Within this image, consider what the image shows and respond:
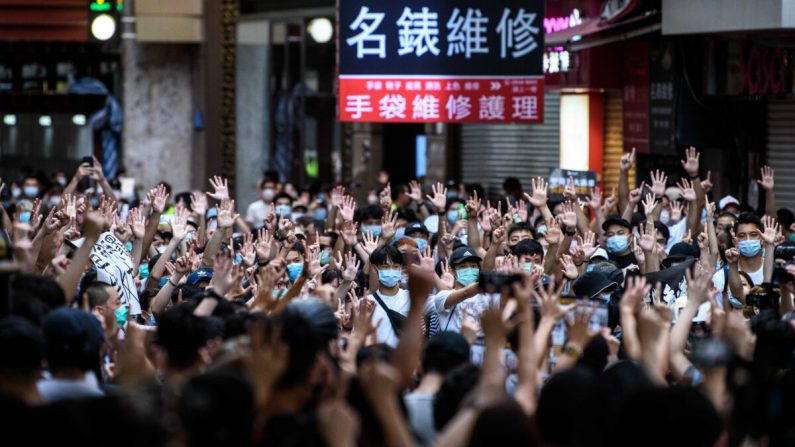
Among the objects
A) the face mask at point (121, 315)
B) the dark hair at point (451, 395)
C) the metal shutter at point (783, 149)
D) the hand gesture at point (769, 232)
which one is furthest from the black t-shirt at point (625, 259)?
the dark hair at point (451, 395)

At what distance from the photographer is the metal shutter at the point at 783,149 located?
16.8 metres

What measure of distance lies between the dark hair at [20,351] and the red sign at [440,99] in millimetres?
10039

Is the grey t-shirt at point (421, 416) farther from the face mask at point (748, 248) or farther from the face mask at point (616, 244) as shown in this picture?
the face mask at point (616, 244)

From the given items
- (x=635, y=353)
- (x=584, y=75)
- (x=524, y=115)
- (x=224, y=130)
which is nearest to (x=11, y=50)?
(x=224, y=130)

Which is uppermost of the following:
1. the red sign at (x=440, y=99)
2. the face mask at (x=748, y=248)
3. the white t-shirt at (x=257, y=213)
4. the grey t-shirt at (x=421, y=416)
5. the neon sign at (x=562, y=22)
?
the neon sign at (x=562, y=22)

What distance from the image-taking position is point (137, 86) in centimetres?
2725

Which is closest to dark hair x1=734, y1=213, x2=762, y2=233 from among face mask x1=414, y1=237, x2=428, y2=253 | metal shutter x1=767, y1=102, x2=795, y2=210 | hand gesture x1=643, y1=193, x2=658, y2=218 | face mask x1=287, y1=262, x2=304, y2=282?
hand gesture x1=643, y1=193, x2=658, y2=218

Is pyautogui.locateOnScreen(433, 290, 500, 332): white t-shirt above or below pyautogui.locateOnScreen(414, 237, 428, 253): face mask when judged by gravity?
below

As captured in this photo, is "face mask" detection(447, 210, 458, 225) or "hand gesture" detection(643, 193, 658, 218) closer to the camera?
"hand gesture" detection(643, 193, 658, 218)

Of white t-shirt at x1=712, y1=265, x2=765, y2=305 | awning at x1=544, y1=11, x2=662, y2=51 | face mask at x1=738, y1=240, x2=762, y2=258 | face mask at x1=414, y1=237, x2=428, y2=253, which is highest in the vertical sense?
awning at x1=544, y1=11, x2=662, y2=51

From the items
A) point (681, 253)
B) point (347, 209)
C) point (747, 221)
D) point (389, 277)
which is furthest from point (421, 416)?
point (347, 209)

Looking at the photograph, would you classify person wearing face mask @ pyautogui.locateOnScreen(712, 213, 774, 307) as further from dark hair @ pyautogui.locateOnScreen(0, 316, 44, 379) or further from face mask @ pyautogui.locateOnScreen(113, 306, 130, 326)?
dark hair @ pyautogui.locateOnScreen(0, 316, 44, 379)

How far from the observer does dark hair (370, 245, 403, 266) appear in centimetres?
1022

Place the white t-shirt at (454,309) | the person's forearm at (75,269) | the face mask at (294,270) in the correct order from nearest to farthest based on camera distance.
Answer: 1. the person's forearm at (75,269)
2. the white t-shirt at (454,309)
3. the face mask at (294,270)
